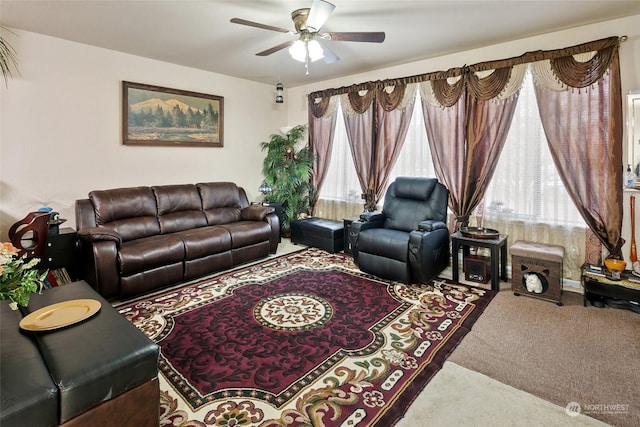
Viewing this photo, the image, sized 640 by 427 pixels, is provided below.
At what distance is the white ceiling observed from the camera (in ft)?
9.43

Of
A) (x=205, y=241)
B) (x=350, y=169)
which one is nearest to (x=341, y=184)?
(x=350, y=169)

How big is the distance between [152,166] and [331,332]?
3.44m

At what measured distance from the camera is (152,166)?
15.1 ft

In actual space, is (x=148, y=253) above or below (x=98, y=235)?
below

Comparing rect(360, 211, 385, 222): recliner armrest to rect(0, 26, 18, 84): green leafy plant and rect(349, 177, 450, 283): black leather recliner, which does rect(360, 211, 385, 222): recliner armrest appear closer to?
rect(349, 177, 450, 283): black leather recliner

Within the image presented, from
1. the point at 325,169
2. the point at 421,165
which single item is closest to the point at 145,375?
the point at 421,165

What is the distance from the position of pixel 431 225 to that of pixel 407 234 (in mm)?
303

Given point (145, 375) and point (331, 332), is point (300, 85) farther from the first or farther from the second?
point (145, 375)

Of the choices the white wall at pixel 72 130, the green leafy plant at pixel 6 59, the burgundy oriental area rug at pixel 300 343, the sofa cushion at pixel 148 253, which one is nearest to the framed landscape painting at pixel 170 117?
the white wall at pixel 72 130

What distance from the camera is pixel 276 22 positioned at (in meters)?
3.25

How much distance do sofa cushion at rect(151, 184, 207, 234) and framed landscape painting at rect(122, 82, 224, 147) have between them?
697mm

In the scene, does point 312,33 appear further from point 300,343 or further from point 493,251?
point 493,251

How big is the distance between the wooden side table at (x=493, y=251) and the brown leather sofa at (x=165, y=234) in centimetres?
234

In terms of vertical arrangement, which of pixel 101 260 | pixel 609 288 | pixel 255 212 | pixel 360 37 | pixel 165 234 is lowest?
pixel 609 288
